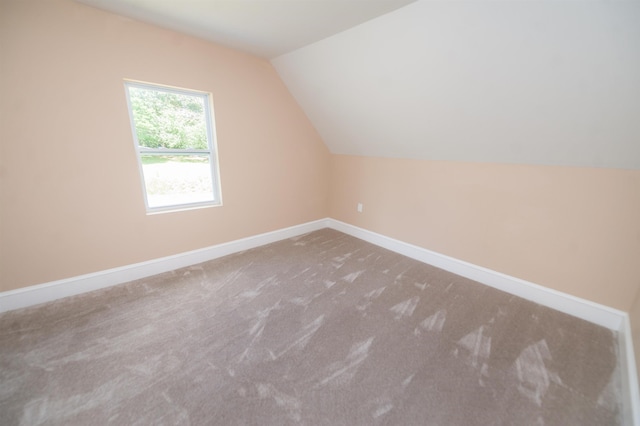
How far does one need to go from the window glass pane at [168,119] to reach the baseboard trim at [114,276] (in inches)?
48.4

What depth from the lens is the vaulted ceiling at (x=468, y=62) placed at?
4.74 ft

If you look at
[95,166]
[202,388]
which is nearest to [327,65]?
[95,166]

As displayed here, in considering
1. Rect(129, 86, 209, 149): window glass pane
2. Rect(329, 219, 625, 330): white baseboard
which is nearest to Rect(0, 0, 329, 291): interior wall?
Rect(129, 86, 209, 149): window glass pane

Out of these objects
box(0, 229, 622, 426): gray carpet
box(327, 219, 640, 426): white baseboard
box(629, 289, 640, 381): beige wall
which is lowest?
box(0, 229, 622, 426): gray carpet

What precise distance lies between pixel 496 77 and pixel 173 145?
2989mm

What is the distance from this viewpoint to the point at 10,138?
1.86 metres

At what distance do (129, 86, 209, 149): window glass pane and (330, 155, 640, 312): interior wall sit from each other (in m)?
2.34

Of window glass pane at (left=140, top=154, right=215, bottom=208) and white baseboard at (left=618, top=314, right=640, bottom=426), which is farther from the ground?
window glass pane at (left=140, top=154, right=215, bottom=208)

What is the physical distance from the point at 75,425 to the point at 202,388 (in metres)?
0.59

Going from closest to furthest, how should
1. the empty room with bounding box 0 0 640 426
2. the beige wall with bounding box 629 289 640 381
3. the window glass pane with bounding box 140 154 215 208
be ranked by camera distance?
the empty room with bounding box 0 0 640 426, the beige wall with bounding box 629 289 640 381, the window glass pane with bounding box 140 154 215 208

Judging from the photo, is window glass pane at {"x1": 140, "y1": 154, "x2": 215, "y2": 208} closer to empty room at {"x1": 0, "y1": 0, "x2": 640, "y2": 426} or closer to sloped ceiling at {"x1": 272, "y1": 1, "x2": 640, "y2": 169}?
empty room at {"x1": 0, "y1": 0, "x2": 640, "y2": 426}

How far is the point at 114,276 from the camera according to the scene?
8.05 ft

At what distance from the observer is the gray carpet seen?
4.56 feet

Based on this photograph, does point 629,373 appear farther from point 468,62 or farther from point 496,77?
point 468,62
